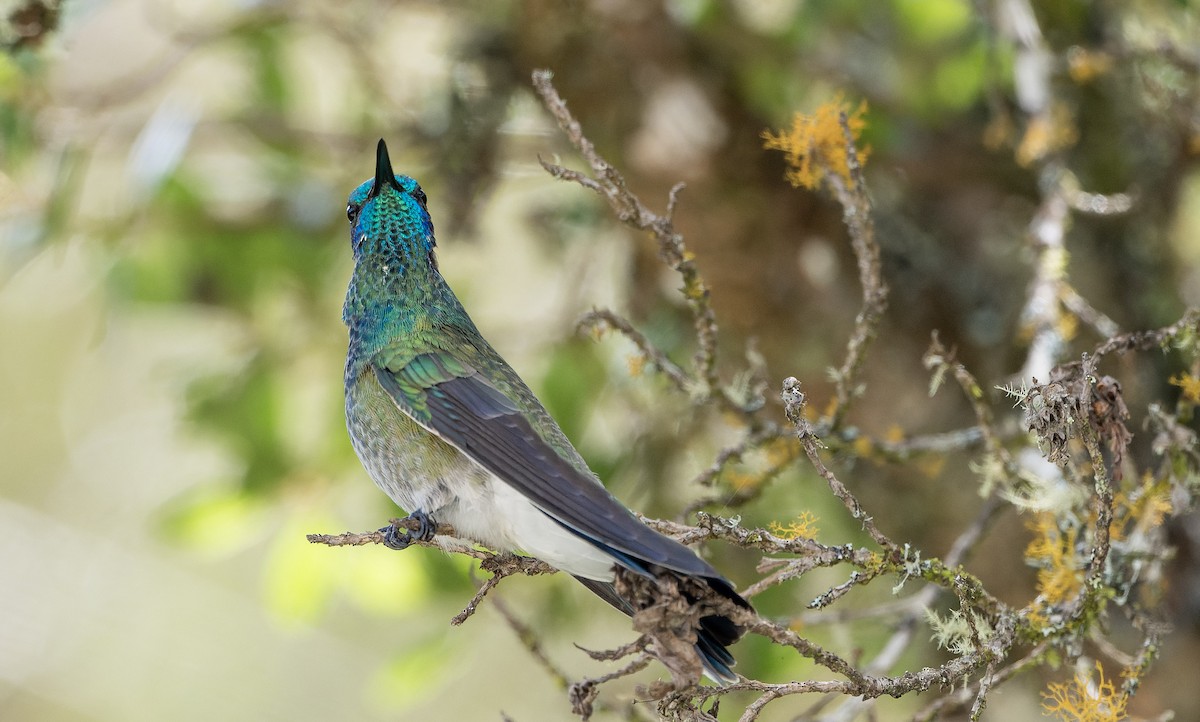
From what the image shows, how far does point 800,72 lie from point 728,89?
0.25m

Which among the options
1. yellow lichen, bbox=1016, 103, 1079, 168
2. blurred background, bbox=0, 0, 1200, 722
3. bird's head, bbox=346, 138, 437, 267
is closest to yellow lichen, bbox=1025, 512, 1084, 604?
blurred background, bbox=0, 0, 1200, 722

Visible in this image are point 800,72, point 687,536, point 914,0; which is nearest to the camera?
point 687,536

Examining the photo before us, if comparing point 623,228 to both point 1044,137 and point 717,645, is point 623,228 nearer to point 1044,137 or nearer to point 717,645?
point 1044,137

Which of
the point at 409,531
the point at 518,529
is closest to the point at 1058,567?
the point at 518,529

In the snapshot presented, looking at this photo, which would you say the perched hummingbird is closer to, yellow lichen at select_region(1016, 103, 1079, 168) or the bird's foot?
the bird's foot

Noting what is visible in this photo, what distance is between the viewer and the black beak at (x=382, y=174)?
2.57 m

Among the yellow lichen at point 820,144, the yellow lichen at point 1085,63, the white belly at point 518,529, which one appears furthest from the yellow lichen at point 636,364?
the yellow lichen at point 1085,63

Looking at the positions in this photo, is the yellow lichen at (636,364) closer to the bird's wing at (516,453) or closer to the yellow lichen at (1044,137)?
the bird's wing at (516,453)

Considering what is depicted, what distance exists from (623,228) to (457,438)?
5.37 feet

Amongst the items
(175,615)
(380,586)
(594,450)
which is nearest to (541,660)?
(594,450)

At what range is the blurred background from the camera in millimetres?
3264

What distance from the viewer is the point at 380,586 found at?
3.55m

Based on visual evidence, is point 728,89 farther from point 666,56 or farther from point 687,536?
point 687,536

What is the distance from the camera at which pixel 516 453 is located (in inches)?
79.8
